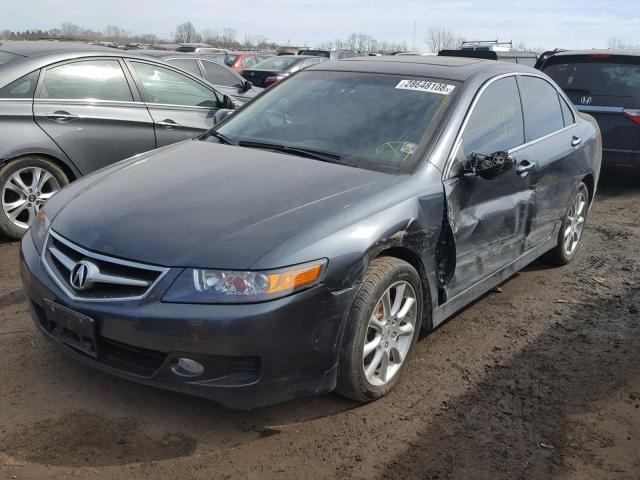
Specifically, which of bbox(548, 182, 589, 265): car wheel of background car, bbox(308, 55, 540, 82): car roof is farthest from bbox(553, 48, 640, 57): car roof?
bbox(308, 55, 540, 82): car roof

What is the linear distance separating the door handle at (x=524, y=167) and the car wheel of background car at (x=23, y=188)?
369 centimetres

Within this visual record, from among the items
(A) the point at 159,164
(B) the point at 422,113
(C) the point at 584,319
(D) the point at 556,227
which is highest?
(B) the point at 422,113

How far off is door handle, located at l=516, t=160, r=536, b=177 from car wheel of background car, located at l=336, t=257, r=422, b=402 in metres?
1.25

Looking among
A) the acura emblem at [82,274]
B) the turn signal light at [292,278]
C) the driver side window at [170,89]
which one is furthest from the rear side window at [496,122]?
the driver side window at [170,89]

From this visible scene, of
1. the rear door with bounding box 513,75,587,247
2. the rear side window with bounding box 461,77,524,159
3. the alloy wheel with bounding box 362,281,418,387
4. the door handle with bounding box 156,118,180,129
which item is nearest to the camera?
the alloy wheel with bounding box 362,281,418,387

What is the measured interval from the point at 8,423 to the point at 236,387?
3.47ft

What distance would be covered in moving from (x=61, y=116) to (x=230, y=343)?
3708 mm

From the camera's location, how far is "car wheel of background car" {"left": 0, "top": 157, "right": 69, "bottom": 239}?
5.23 m

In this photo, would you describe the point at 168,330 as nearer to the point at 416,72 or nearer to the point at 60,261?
the point at 60,261

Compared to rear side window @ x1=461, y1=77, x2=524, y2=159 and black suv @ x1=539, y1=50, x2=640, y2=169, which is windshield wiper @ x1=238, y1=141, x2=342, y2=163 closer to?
rear side window @ x1=461, y1=77, x2=524, y2=159

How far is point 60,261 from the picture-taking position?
3.01 metres

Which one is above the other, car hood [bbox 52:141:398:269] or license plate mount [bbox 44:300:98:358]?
car hood [bbox 52:141:398:269]

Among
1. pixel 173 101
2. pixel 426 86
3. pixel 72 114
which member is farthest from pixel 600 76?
pixel 72 114

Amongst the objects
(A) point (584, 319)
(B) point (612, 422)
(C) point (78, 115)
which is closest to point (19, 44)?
(C) point (78, 115)
